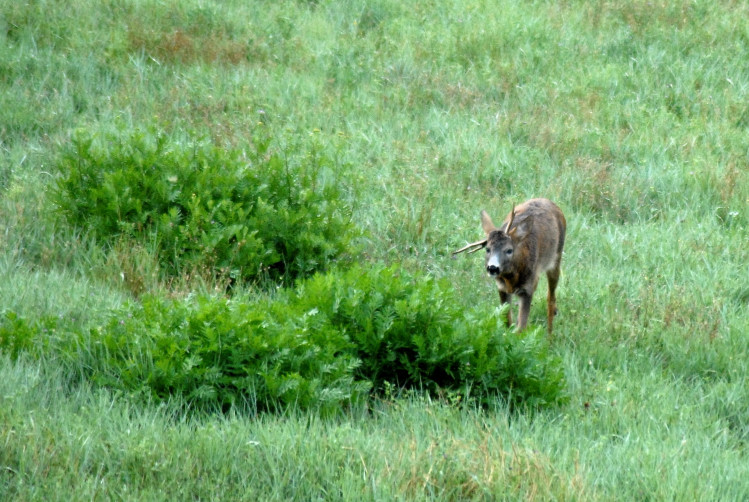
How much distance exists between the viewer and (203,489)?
4.55 meters

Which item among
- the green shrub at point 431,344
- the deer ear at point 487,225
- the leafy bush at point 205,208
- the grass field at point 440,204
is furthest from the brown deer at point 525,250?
the leafy bush at point 205,208

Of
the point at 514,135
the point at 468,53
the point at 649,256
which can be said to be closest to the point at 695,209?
the point at 649,256

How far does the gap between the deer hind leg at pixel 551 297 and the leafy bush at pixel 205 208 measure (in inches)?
66.8

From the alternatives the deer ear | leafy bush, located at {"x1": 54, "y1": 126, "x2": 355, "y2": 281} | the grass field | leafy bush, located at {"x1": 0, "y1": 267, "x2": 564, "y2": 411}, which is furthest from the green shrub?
leafy bush, located at {"x1": 54, "y1": 126, "x2": 355, "y2": 281}

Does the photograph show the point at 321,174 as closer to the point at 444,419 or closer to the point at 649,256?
the point at 649,256

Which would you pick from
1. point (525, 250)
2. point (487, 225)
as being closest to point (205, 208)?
point (487, 225)

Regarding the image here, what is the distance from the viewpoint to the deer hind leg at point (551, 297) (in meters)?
7.61

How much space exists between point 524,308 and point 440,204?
237 cm

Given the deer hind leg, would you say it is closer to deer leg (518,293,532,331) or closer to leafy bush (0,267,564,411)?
deer leg (518,293,532,331)

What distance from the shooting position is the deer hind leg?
7611mm

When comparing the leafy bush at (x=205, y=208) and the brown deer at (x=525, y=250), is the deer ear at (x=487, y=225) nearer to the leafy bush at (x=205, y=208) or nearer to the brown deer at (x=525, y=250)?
the brown deer at (x=525, y=250)

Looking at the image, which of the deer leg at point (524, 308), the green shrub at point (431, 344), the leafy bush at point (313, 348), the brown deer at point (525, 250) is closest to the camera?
the leafy bush at point (313, 348)

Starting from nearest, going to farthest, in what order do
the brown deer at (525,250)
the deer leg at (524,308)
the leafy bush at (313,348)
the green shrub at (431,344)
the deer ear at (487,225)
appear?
1. the leafy bush at (313,348)
2. the green shrub at (431,344)
3. the brown deer at (525,250)
4. the deer ear at (487,225)
5. the deer leg at (524,308)

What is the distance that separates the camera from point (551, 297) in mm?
7859
